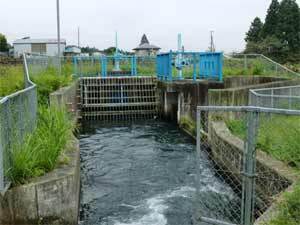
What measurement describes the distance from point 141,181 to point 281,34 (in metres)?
44.7

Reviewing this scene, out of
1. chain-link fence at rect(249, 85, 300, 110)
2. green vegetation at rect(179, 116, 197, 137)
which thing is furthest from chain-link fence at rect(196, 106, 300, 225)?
green vegetation at rect(179, 116, 197, 137)

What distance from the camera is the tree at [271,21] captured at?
51.2m

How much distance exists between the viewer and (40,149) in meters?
6.50

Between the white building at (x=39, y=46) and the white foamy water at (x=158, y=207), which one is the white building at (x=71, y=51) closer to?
the white building at (x=39, y=46)

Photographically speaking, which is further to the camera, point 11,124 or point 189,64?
point 189,64

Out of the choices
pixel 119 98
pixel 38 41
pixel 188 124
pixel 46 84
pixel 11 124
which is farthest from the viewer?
pixel 38 41

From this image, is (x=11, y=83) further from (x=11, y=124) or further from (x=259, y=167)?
(x=259, y=167)

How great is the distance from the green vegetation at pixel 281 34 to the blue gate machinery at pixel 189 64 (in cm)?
3079

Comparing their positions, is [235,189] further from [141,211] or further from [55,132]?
[55,132]

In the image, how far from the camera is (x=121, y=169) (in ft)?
33.1

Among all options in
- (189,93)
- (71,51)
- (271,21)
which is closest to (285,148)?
(189,93)

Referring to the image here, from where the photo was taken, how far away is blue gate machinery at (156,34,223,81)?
58.6 feet

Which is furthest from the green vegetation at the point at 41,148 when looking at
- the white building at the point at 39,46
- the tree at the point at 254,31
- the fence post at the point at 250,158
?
the white building at the point at 39,46

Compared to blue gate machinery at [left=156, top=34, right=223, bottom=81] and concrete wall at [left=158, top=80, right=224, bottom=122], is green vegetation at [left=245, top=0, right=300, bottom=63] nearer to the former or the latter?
blue gate machinery at [left=156, top=34, right=223, bottom=81]
